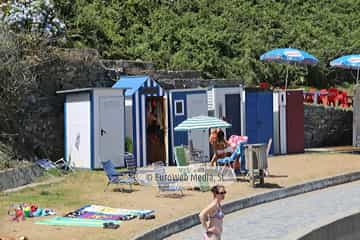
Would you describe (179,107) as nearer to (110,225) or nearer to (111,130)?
(111,130)

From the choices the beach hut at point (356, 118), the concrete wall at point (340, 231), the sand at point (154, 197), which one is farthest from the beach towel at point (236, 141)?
the beach hut at point (356, 118)

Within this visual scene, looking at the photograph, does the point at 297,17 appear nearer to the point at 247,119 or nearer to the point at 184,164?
the point at 247,119

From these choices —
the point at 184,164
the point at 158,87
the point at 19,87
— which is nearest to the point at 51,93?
the point at 19,87

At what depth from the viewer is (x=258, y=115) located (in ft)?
73.7

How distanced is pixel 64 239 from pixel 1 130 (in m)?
8.14

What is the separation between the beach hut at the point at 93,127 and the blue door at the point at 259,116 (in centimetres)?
502

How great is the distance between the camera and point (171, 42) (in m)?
29.6

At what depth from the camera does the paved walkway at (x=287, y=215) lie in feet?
39.3

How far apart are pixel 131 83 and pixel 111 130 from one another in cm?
175

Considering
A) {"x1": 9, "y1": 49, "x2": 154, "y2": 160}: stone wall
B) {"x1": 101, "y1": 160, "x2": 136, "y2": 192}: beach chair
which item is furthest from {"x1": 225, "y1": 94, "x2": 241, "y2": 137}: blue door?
{"x1": 101, "y1": 160, "x2": 136, "y2": 192}: beach chair

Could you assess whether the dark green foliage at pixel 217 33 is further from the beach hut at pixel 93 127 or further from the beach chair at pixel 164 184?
the beach chair at pixel 164 184

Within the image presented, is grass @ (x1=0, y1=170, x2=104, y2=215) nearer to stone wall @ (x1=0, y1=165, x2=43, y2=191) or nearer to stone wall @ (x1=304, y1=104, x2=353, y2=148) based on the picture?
stone wall @ (x1=0, y1=165, x2=43, y2=191)

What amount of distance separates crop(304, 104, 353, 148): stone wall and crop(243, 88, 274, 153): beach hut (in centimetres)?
361

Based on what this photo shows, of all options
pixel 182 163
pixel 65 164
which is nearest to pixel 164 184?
pixel 182 163
